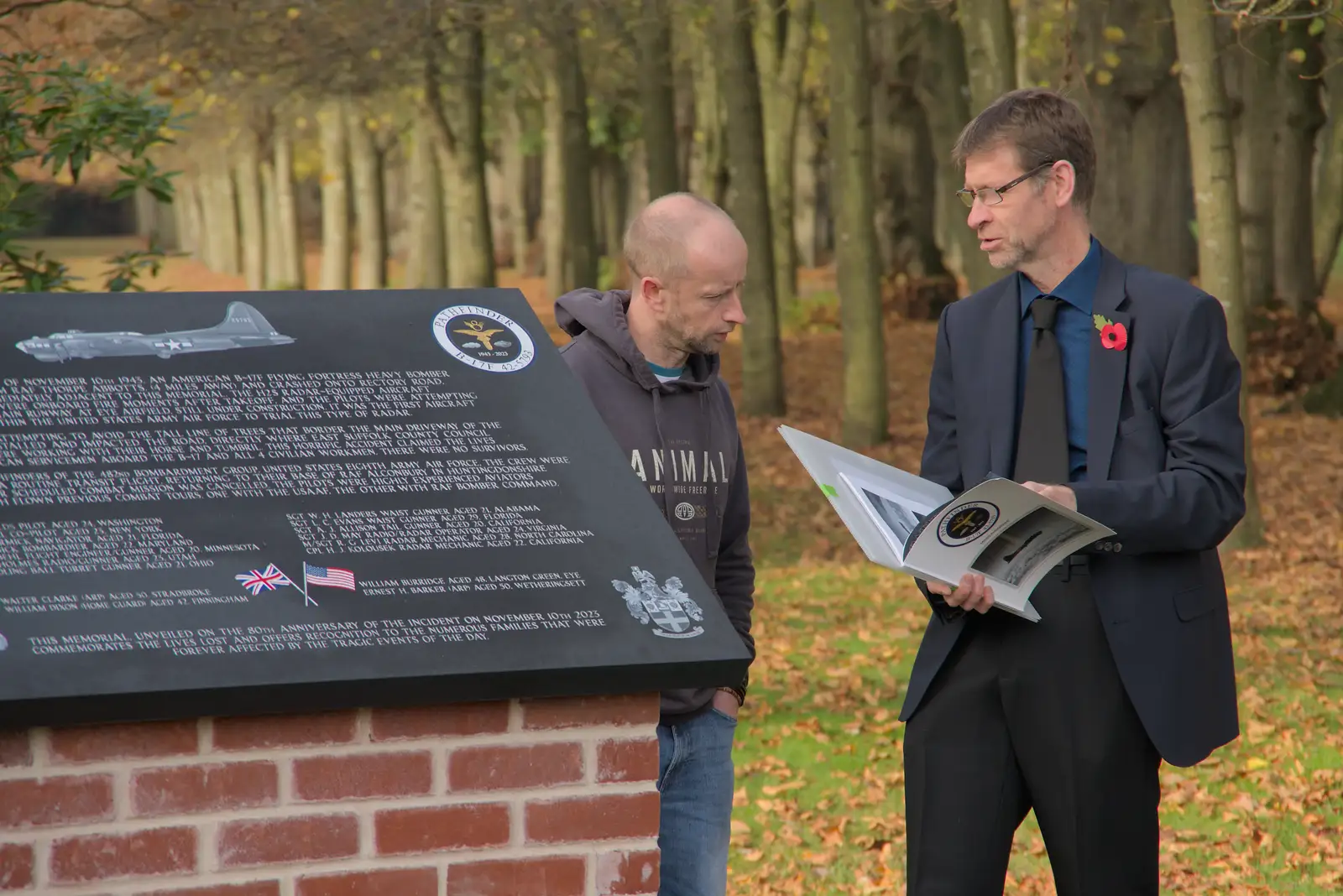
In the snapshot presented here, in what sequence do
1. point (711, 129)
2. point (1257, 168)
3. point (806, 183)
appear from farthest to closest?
point (806, 183), point (711, 129), point (1257, 168)

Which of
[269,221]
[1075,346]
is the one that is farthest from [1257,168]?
[269,221]

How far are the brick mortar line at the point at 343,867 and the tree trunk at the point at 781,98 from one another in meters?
15.5

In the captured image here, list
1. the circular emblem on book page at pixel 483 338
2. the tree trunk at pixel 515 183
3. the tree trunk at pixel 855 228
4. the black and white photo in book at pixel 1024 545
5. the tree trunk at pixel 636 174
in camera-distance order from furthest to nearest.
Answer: the tree trunk at pixel 636 174 → the tree trunk at pixel 515 183 → the tree trunk at pixel 855 228 → the black and white photo in book at pixel 1024 545 → the circular emblem on book page at pixel 483 338

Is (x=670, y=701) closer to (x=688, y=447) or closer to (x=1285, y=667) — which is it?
(x=688, y=447)

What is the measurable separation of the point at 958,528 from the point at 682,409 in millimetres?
679

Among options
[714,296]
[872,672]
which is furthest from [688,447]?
[872,672]

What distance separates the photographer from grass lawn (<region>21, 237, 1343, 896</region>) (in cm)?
628

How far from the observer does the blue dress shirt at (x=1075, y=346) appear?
12.0 ft

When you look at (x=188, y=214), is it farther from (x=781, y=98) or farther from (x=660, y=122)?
(x=660, y=122)

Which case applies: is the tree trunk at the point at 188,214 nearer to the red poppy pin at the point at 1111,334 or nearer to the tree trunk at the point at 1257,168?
the tree trunk at the point at 1257,168

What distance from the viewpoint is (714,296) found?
3.61m

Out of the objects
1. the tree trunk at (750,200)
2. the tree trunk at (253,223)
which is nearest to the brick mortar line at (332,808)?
the tree trunk at (750,200)

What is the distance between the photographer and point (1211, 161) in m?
10.7

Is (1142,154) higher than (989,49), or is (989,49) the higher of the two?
(1142,154)
